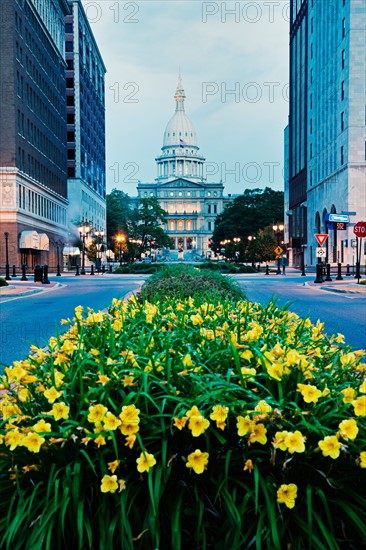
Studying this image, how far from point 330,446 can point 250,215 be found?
117223 millimetres

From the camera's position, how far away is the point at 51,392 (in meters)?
3.03

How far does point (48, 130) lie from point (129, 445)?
76.5 meters

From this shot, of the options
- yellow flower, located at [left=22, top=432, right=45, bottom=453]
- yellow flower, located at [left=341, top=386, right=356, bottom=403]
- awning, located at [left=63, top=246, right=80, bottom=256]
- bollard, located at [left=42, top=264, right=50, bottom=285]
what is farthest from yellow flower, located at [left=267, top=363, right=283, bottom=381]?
awning, located at [left=63, top=246, right=80, bottom=256]

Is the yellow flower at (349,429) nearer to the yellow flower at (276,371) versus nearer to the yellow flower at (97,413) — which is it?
the yellow flower at (276,371)

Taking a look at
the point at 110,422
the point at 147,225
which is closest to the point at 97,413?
the point at 110,422

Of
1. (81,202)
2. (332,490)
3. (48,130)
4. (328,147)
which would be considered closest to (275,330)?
(332,490)

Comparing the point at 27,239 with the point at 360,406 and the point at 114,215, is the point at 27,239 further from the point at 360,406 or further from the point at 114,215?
the point at 114,215

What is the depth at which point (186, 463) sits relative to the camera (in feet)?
9.10

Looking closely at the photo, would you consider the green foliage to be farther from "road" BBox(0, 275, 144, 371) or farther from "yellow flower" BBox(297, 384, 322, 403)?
"yellow flower" BBox(297, 384, 322, 403)

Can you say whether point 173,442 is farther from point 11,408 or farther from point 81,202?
point 81,202

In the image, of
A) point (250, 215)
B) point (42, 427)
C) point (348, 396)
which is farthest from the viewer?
point (250, 215)

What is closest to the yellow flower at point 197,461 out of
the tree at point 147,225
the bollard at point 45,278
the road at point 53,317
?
the road at point 53,317

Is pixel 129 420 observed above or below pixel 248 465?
above

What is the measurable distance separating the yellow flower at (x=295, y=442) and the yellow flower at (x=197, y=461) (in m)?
0.37
